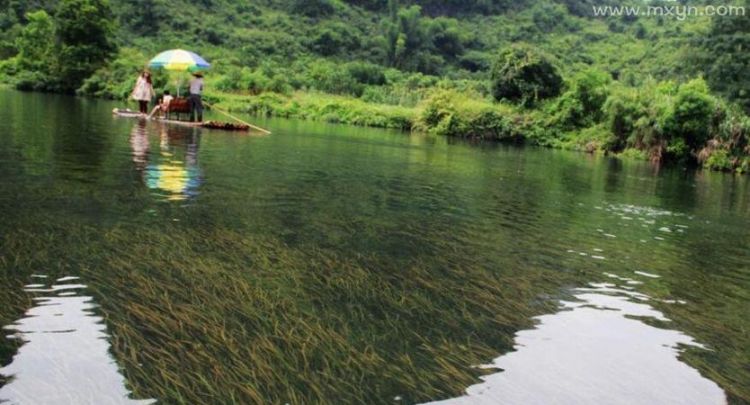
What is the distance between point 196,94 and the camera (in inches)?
903

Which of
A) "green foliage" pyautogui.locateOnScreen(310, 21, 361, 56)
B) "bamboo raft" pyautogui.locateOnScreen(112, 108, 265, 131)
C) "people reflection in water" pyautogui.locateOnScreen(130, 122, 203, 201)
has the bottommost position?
"people reflection in water" pyautogui.locateOnScreen(130, 122, 203, 201)

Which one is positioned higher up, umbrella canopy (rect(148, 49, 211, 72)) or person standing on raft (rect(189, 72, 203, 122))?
umbrella canopy (rect(148, 49, 211, 72))

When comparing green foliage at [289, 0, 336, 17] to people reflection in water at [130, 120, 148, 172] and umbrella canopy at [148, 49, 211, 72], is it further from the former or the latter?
people reflection in water at [130, 120, 148, 172]

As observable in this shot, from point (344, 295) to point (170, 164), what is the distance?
26.9 ft

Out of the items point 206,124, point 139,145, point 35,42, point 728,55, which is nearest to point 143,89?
point 206,124

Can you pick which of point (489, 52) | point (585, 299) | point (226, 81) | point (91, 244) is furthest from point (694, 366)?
point (489, 52)

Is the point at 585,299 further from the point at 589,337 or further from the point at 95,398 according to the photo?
the point at 95,398

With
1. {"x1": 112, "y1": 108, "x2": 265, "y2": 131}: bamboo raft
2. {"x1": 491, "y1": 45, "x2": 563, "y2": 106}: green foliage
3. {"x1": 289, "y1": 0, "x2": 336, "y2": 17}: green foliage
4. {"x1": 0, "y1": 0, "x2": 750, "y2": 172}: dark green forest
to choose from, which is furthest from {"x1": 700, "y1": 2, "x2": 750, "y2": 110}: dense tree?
{"x1": 289, "y1": 0, "x2": 336, "y2": 17}: green foliage

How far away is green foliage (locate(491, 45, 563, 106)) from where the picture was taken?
40844 millimetres

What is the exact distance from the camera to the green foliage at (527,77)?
40844 mm

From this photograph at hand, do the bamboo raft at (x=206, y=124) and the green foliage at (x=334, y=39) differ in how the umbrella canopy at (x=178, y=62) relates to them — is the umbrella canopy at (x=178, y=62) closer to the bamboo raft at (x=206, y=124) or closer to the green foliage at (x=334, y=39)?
the bamboo raft at (x=206, y=124)

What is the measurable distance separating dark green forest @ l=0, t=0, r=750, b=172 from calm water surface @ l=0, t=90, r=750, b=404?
65.6 ft

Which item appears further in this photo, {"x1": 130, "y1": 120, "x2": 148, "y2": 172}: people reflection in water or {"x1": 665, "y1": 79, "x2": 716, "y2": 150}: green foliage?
{"x1": 665, "y1": 79, "x2": 716, "y2": 150}: green foliage

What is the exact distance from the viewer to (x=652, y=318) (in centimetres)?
577
